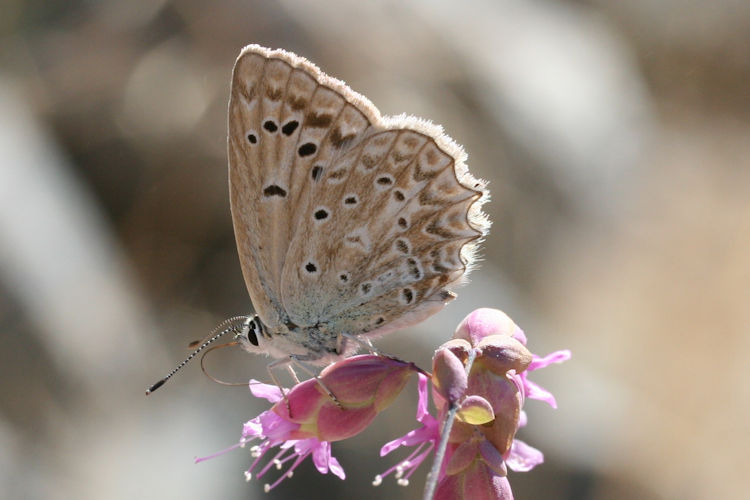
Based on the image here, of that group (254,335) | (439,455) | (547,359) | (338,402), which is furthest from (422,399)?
(439,455)

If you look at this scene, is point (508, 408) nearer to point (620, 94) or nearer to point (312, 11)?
point (312, 11)

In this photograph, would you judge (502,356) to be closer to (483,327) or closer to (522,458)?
(483,327)

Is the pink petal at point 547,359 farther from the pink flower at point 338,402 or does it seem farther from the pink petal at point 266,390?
the pink petal at point 266,390

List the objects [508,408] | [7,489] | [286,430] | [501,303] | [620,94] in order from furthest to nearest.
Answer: [620,94], [501,303], [7,489], [286,430], [508,408]

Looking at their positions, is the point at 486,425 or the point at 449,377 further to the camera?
the point at 486,425

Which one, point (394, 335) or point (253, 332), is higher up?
point (253, 332)

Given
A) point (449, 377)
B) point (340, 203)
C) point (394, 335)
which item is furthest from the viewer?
point (394, 335)

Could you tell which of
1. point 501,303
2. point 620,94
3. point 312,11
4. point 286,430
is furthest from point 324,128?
point 620,94
